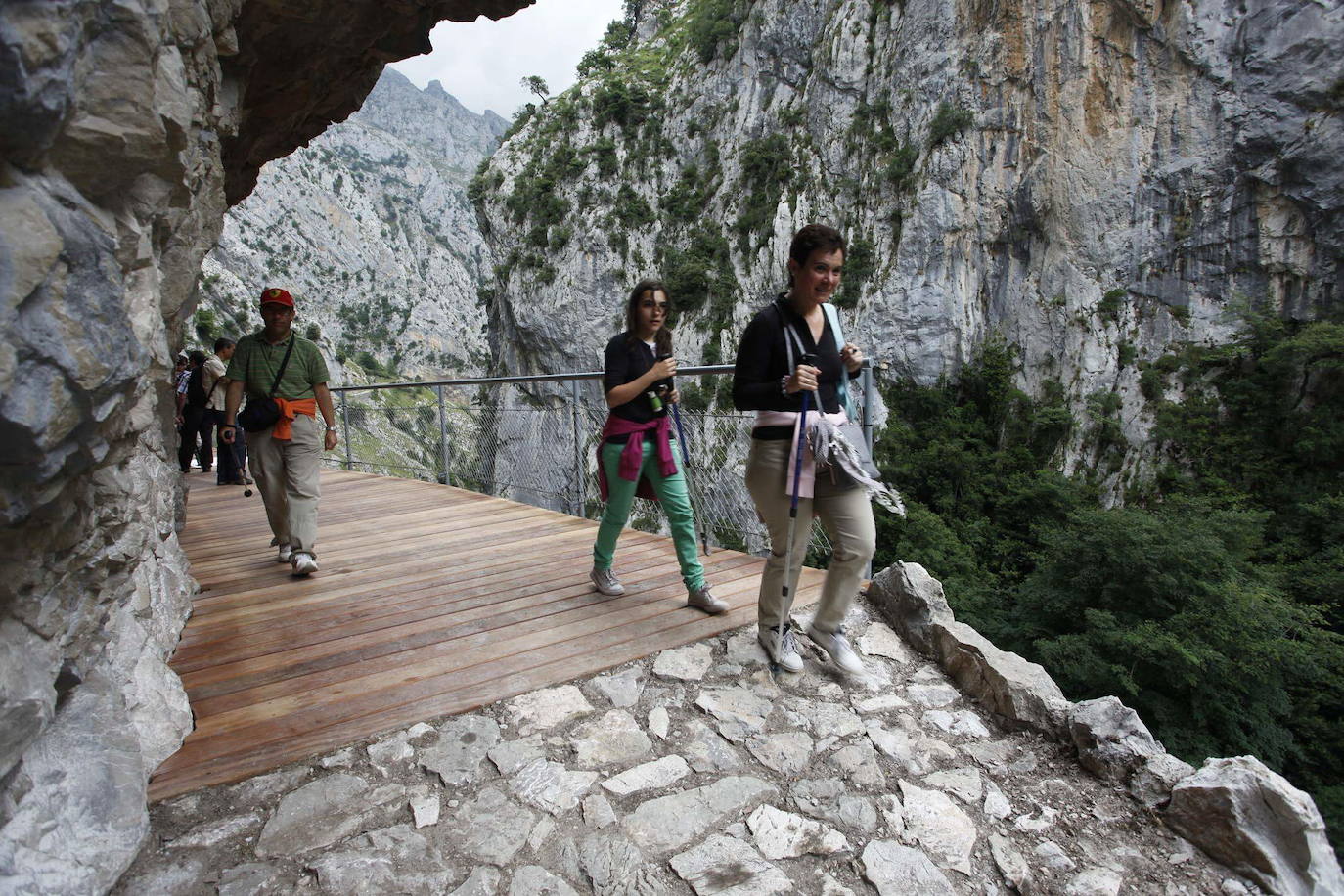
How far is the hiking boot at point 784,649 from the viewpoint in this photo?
2.64 metres

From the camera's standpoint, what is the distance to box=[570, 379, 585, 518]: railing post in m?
5.12

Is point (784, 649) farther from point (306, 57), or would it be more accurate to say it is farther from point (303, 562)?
point (306, 57)

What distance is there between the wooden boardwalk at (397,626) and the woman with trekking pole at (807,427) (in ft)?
2.34

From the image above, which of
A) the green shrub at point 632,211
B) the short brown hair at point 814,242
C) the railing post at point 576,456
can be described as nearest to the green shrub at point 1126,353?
the railing post at point 576,456

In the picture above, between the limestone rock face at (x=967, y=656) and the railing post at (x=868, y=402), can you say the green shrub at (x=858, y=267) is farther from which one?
the limestone rock face at (x=967, y=656)

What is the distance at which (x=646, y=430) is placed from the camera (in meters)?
3.08

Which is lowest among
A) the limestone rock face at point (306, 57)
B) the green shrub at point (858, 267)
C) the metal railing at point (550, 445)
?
the metal railing at point (550, 445)

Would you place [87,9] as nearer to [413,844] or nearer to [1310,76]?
[413,844]

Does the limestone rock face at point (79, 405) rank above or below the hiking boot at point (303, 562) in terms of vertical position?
above

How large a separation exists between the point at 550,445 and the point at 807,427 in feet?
14.6

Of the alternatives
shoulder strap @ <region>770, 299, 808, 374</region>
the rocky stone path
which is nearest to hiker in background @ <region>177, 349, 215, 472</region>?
the rocky stone path

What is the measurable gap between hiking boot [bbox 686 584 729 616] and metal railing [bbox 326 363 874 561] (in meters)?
0.64

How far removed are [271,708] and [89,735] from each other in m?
0.91

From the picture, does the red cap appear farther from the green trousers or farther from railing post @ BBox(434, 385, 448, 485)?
railing post @ BBox(434, 385, 448, 485)
